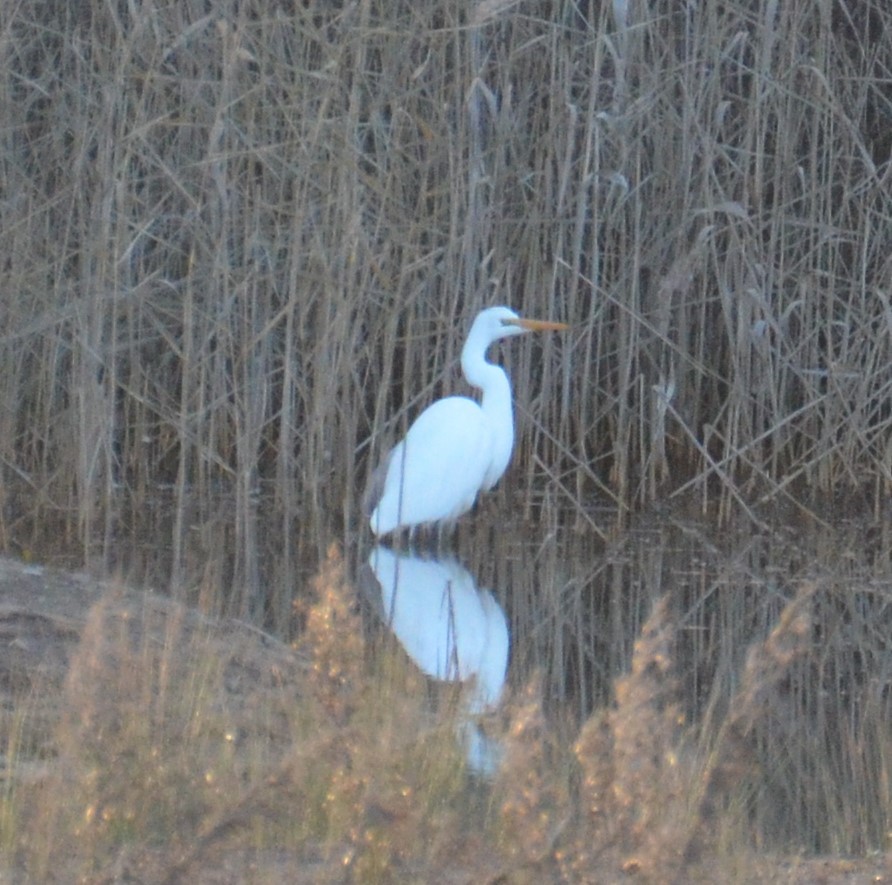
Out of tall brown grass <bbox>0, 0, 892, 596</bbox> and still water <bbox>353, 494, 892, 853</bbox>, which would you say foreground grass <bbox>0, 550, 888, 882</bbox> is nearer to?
still water <bbox>353, 494, 892, 853</bbox>

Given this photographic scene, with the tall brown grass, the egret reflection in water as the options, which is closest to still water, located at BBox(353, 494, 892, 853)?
the egret reflection in water

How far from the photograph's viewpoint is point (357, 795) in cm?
226

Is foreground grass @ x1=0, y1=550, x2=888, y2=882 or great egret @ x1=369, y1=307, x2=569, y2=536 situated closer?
foreground grass @ x1=0, y1=550, x2=888, y2=882

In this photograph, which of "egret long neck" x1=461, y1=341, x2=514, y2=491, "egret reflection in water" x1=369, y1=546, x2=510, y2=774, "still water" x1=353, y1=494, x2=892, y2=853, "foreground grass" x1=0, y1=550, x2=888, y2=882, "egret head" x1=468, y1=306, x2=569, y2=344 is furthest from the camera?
"egret long neck" x1=461, y1=341, x2=514, y2=491

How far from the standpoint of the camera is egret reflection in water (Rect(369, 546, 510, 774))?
3.20m

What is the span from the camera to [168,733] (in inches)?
105

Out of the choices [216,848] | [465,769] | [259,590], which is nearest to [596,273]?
[259,590]

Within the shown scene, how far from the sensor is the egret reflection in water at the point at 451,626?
3.20 meters

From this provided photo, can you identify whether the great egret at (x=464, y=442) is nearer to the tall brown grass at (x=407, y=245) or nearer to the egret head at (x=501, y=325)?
the egret head at (x=501, y=325)

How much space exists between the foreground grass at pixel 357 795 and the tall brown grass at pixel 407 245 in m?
2.26

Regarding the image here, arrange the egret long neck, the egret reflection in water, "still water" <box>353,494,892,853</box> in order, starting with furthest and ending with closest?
the egret long neck
the egret reflection in water
"still water" <box>353,494,892,853</box>

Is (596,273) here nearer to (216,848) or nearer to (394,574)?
(394,574)

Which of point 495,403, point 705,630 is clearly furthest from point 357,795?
point 495,403

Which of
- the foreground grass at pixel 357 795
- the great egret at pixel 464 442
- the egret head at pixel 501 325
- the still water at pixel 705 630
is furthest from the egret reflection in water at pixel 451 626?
the egret head at pixel 501 325
